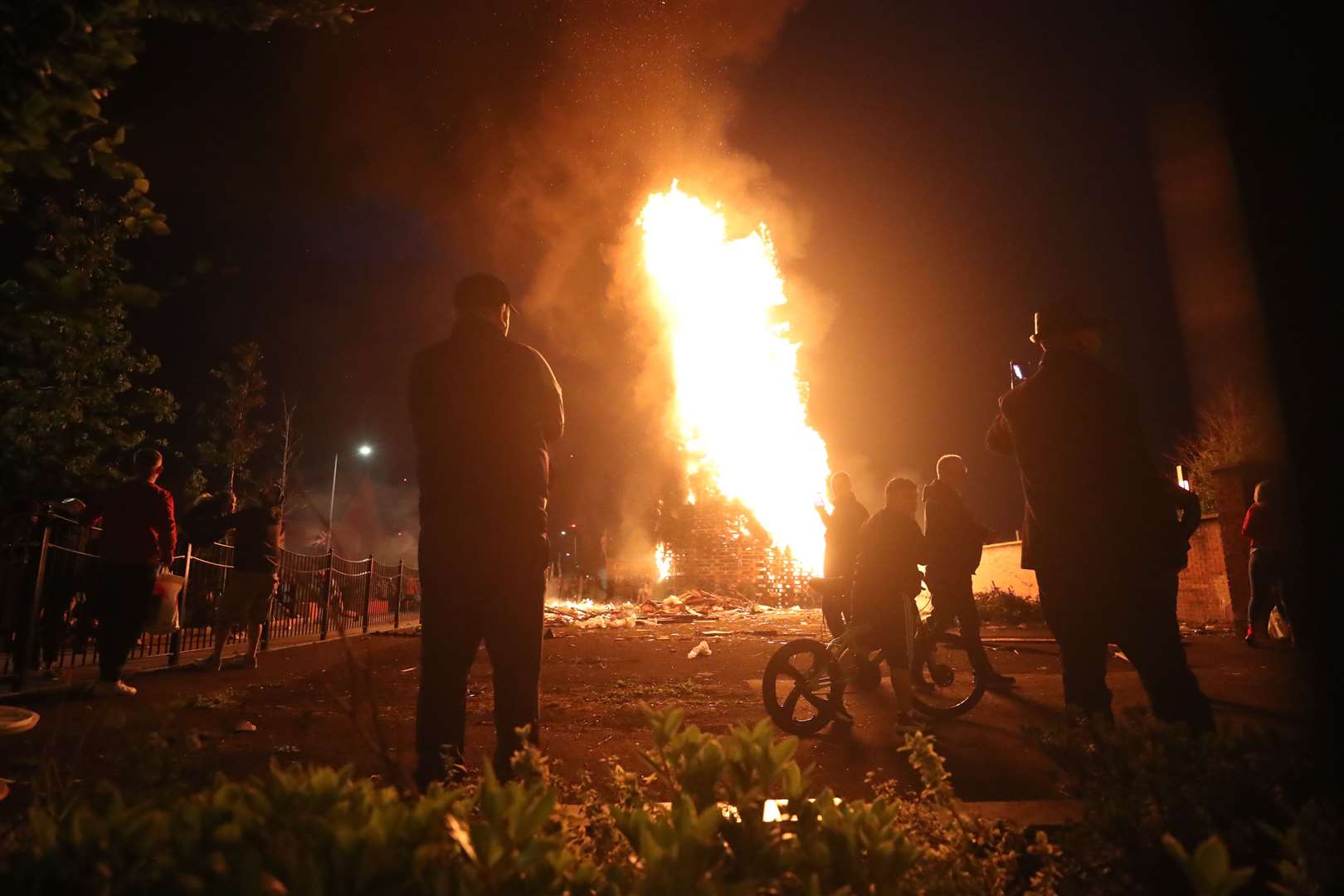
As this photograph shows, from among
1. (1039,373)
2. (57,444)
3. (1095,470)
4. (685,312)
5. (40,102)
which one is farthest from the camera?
(685,312)

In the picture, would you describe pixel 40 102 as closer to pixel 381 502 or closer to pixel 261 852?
pixel 261 852

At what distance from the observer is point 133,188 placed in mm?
2473

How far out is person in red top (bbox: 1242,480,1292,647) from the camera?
9.12 meters

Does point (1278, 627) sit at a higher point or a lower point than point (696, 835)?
lower

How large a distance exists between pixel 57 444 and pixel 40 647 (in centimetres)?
1047

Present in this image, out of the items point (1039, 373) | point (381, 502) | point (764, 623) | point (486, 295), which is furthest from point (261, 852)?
point (381, 502)

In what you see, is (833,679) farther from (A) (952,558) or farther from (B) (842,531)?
(B) (842,531)

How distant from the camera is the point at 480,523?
3174 millimetres

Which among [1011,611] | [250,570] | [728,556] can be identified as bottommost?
[1011,611]

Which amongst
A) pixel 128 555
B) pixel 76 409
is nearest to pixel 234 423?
pixel 76 409

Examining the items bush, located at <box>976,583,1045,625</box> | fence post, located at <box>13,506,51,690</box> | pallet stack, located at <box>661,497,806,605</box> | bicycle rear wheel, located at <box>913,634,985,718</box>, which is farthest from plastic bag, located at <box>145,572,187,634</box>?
pallet stack, located at <box>661,497,806,605</box>

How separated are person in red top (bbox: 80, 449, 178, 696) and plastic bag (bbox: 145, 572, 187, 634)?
25 centimetres

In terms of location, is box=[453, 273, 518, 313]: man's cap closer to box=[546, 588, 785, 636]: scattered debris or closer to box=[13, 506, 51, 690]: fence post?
box=[13, 506, 51, 690]: fence post

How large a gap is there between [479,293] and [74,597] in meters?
9.78
